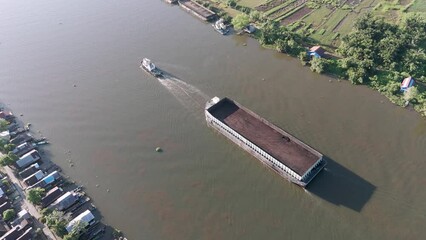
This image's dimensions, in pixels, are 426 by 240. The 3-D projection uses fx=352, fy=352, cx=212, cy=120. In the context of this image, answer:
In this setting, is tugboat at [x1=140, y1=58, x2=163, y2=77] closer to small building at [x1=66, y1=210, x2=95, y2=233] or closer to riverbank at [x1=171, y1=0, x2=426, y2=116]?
riverbank at [x1=171, y1=0, x2=426, y2=116]

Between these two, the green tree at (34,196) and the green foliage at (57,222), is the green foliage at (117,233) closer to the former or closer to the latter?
the green foliage at (57,222)

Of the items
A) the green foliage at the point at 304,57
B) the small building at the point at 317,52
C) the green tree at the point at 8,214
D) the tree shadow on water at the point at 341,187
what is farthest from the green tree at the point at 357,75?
the green tree at the point at 8,214

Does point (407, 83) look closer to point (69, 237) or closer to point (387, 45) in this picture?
point (387, 45)

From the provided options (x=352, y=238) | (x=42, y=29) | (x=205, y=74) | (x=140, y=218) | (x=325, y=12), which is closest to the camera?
(x=352, y=238)

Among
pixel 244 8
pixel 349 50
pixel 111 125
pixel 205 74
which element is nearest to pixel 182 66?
pixel 205 74

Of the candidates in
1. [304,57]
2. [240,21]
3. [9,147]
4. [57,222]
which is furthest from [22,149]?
[304,57]

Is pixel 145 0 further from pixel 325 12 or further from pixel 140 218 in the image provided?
pixel 140 218
